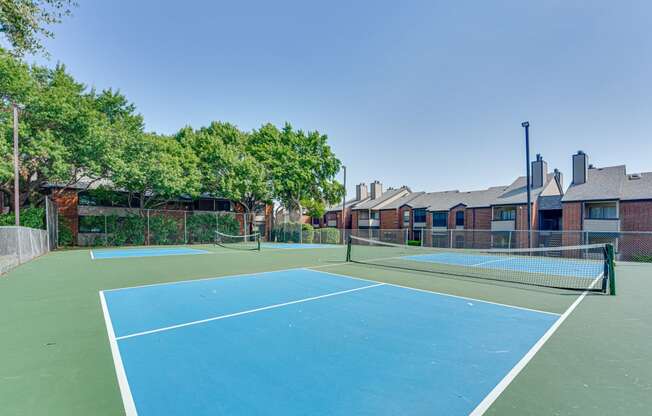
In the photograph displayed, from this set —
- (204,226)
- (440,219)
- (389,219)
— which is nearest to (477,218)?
(440,219)

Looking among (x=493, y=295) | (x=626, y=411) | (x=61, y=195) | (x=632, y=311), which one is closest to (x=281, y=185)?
(x=61, y=195)

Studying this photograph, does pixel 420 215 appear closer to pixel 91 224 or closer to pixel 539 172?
pixel 539 172

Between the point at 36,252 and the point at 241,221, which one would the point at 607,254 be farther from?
the point at 241,221

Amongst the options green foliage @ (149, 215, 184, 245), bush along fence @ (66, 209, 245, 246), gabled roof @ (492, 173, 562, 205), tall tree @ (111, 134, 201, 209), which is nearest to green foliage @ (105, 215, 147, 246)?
bush along fence @ (66, 209, 245, 246)

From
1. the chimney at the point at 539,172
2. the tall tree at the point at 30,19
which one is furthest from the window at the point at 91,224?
the chimney at the point at 539,172

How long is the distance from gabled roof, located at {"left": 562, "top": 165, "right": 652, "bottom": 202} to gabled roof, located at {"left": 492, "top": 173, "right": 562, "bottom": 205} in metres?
2.54

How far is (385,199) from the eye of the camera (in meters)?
44.2

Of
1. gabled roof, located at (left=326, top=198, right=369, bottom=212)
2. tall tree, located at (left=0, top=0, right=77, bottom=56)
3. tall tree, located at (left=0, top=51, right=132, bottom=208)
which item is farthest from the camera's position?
gabled roof, located at (left=326, top=198, right=369, bottom=212)

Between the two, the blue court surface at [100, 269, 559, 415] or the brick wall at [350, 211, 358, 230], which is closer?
the blue court surface at [100, 269, 559, 415]

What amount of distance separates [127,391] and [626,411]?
459 cm

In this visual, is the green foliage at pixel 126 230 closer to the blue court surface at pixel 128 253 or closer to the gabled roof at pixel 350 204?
the blue court surface at pixel 128 253

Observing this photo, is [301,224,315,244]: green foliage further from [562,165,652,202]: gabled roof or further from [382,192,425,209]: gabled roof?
[562,165,652,202]: gabled roof

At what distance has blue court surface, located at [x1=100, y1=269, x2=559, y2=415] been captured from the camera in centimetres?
285

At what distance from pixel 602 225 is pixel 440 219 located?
14410 millimetres
